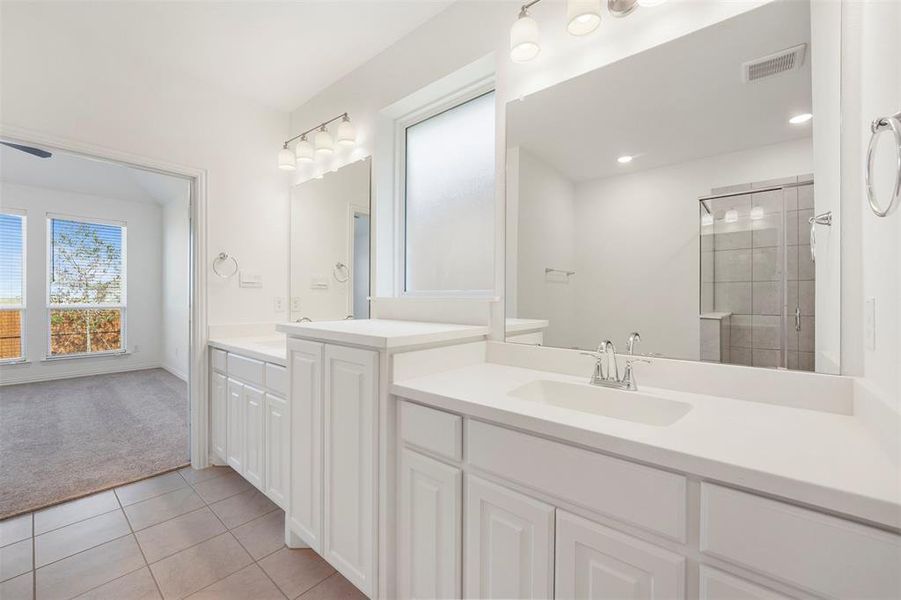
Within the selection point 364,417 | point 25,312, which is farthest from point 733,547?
point 25,312

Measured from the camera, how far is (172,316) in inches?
201

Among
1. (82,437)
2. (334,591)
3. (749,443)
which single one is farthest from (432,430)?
(82,437)

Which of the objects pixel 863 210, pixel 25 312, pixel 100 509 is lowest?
pixel 100 509

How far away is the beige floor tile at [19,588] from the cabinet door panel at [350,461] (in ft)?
3.75

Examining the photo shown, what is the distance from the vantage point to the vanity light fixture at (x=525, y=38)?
1422 mm

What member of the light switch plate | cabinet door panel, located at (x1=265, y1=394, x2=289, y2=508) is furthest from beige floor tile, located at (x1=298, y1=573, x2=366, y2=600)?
the light switch plate

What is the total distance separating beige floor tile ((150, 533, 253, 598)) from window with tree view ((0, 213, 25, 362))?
4750mm

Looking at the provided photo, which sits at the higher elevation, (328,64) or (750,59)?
(328,64)

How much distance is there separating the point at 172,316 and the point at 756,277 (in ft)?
20.4

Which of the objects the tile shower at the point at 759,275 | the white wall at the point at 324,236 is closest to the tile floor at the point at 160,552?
the white wall at the point at 324,236

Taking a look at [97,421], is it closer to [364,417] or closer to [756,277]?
[364,417]

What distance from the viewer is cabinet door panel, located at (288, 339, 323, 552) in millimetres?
1508

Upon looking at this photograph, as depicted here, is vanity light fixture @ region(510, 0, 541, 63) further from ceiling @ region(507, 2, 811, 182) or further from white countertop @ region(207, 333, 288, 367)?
white countertop @ region(207, 333, 288, 367)

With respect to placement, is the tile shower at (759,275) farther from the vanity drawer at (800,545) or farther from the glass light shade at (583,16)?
the glass light shade at (583,16)
